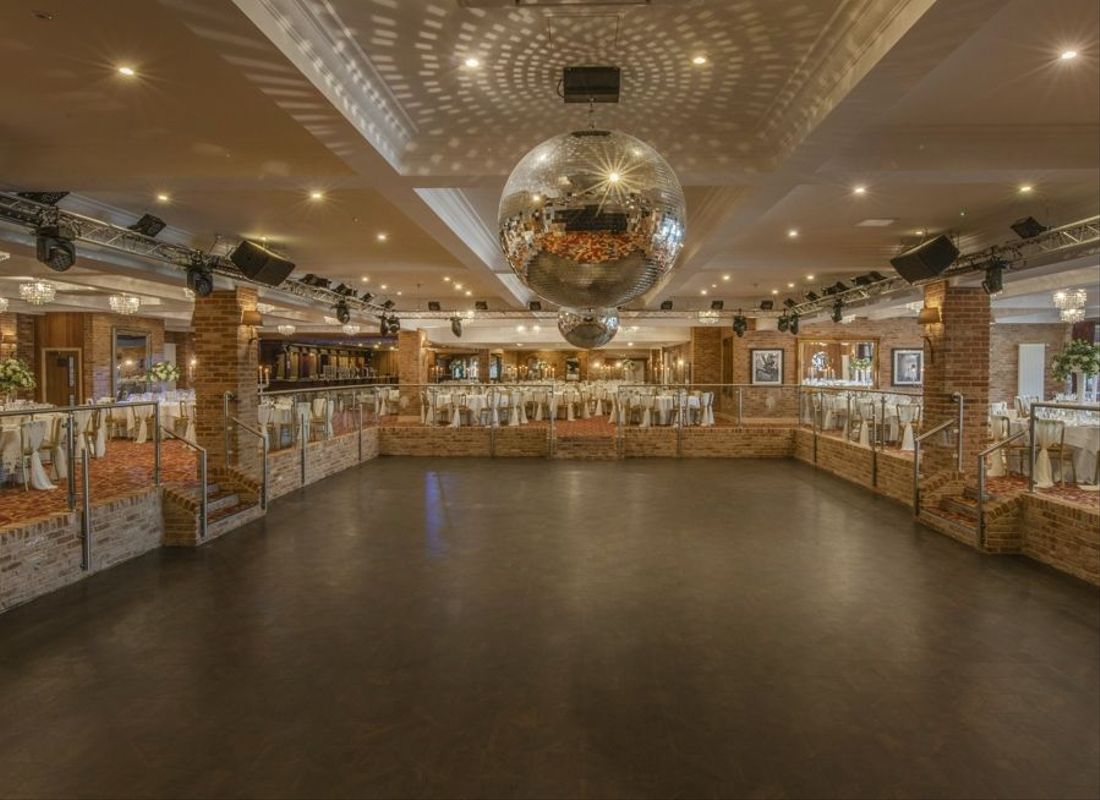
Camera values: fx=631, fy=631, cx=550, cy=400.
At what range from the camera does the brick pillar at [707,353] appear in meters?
17.7

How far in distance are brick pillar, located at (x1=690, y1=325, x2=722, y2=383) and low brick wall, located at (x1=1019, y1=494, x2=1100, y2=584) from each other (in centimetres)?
1240

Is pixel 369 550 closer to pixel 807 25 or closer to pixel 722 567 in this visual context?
pixel 722 567

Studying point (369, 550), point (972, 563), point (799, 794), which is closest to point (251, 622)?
point (369, 550)

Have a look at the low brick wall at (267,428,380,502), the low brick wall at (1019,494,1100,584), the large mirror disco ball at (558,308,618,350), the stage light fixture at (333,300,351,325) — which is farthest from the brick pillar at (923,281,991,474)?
the stage light fixture at (333,300,351,325)

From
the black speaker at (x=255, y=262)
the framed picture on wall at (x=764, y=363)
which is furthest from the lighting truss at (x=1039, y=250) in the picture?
the framed picture on wall at (x=764, y=363)

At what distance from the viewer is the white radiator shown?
15953 millimetres

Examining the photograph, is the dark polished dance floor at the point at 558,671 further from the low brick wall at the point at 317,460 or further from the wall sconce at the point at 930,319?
the wall sconce at the point at 930,319

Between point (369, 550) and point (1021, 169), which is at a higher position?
point (1021, 169)

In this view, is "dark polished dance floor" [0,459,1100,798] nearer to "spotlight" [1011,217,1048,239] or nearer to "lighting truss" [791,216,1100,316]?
"lighting truss" [791,216,1100,316]

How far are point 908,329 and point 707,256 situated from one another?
10913 millimetres

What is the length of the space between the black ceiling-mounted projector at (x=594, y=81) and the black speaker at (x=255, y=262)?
4.87 metres

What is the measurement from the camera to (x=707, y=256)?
745 centimetres

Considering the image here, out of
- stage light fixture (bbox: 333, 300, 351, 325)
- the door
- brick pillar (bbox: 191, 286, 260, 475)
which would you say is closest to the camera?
brick pillar (bbox: 191, 286, 260, 475)

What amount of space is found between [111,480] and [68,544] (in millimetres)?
2459
